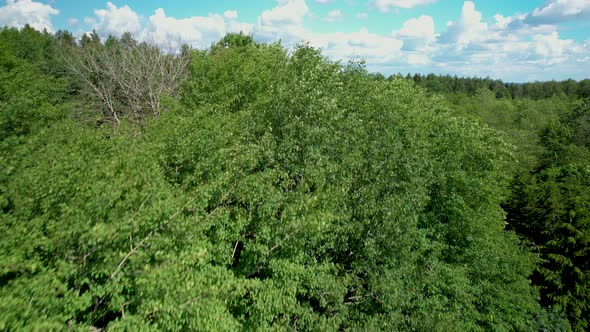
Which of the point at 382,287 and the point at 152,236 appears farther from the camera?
the point at 382,287

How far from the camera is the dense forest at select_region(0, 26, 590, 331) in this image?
284 inches

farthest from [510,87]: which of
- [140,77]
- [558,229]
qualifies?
[140,77]

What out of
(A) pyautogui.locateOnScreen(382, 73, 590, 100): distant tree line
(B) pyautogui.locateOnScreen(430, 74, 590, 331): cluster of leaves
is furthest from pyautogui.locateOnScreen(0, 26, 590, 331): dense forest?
(A) pyautogui.locateOnScreen(382, 73, 590, 100): distant tree line

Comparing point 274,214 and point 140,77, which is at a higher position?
point 140,77

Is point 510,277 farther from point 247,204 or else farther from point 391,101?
point 247,204

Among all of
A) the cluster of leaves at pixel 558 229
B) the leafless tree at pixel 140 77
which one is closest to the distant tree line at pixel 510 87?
the cluster of leaves at pixel 558 229

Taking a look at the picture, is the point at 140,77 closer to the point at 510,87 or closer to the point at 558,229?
the point at 558,229

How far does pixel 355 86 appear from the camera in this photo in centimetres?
2100

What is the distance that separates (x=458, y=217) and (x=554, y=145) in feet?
116

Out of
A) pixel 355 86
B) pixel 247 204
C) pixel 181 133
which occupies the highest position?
pixel 355 86

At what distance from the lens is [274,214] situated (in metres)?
11.0

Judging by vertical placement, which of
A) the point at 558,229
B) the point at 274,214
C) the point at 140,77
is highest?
the point at 140,77

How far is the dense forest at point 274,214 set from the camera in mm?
7211

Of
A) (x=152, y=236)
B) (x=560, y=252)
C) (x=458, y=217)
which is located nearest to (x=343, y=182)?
(x=152, y=236)
